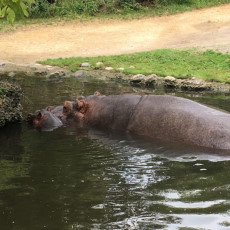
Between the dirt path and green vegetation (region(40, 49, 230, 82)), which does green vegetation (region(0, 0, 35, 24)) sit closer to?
green vegetation (region(40, 49, 230, 82))

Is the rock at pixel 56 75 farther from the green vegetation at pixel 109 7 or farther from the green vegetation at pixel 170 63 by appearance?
the green vegetation at pixel 109 7

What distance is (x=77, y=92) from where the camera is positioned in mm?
11820

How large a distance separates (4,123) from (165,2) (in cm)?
1774

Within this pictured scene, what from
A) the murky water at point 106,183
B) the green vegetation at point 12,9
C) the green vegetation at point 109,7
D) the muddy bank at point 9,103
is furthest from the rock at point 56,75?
the green vegetation at point 109,7

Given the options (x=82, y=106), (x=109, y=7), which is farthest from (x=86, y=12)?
(x=82, y=106)

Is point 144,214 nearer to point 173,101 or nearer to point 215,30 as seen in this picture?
point 173,101

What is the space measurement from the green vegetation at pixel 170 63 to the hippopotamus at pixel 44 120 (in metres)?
5.58

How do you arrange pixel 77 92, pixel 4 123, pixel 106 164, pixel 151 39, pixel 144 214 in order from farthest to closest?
1. pixel 151 39
2. pixel 77 92
3. pixel 4 123
4. pixel 106 164
5. pixel 144 214

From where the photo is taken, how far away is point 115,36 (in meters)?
20.3

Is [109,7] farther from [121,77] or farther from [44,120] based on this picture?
[44,120]

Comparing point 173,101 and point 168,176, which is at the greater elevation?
point 173,101

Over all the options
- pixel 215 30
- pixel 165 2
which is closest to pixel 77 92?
pixel 215 30

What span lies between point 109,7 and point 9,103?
16.1 meters

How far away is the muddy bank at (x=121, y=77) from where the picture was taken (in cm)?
1284
